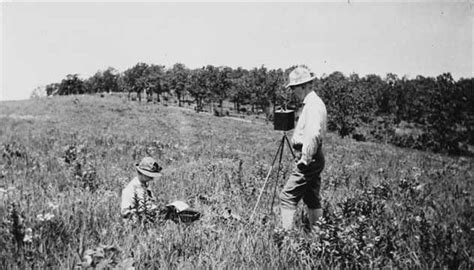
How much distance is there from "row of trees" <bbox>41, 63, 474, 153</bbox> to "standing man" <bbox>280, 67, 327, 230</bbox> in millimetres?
26508

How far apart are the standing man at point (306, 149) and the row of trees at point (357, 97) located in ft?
87.0

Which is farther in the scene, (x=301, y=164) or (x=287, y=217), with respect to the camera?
(x=287, y=217)

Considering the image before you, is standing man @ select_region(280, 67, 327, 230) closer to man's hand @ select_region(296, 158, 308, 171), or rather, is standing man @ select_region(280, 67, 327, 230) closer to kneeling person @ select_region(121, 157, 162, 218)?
man's hand @ select_region(296, 158, 308, 171)

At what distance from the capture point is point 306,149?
4.06 metres

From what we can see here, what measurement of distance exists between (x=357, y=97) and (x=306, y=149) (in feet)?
173

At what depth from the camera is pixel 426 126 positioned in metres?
49.8

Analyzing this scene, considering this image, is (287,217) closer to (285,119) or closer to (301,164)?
(301,164)

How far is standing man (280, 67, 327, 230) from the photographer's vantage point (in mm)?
4098

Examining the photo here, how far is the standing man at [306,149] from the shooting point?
4098 millimetres

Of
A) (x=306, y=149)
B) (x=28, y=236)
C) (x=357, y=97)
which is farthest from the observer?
(x=357, y=97)

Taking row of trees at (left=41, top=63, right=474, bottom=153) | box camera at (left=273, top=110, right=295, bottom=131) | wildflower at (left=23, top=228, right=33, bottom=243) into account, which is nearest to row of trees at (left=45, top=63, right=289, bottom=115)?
row of trees at (left=41, top=63, right=474, bottom=153)

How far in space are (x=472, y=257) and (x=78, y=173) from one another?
6274 mm

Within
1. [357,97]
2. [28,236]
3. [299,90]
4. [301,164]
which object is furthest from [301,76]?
[357,97]

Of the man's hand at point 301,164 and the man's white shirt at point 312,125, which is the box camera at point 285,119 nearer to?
the man's white shirt at point 312,125
